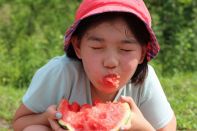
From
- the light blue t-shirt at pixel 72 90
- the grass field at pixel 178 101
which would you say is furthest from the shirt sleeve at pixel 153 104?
the grass field at pixel 178 101

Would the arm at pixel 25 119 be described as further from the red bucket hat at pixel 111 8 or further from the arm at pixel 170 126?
the arm at pixel 170 126

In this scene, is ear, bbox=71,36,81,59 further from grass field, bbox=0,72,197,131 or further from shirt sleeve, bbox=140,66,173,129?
grass field, bbox=0,72,197,131

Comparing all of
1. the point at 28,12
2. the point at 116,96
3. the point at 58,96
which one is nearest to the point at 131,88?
the point at 116,96

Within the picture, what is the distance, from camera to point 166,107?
3.60 meters

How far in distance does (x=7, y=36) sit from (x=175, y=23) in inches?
120

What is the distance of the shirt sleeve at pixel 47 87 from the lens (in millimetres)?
3336

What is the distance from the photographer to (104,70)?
2928 mm

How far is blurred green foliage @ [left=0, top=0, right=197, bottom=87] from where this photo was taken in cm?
736

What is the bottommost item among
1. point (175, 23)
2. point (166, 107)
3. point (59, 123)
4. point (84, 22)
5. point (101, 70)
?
point (175, 23)

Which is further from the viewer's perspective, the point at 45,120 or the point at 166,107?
the point at 166,107

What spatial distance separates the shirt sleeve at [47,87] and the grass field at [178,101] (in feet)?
3.62

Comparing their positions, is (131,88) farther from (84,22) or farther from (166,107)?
(84,22)

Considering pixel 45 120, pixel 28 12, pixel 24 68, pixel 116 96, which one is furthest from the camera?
pixel 28 12

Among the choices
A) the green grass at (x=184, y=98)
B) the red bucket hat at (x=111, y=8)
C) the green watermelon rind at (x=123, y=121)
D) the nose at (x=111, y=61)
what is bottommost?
the green grass at (x=184, y=98)
